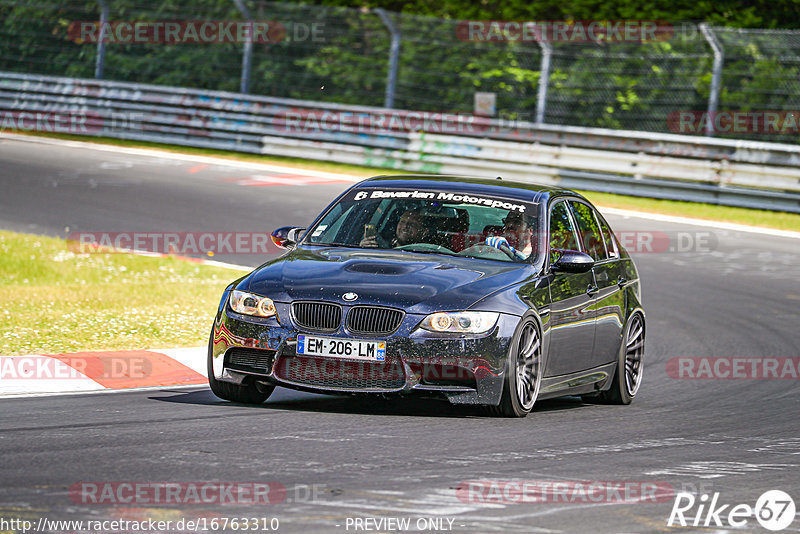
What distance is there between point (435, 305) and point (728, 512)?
2.42 metres

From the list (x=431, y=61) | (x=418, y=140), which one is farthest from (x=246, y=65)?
(x=418, y=140)

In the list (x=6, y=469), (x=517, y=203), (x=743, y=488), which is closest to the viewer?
(x=6, y=469)

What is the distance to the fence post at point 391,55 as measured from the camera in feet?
83.3

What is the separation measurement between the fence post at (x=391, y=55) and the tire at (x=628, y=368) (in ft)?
51.4

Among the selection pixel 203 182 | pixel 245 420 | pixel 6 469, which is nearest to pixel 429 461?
pixel 245 420

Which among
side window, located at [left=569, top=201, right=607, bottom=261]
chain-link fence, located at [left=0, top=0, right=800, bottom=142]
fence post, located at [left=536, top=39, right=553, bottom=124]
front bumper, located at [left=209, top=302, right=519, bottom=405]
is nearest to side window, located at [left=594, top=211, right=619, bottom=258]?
side window, located at [left=569, top=201, right=607, bottom=261]

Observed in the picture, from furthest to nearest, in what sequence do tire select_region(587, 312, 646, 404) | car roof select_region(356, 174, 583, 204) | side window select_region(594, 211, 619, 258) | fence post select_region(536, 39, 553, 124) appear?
fence post select_region(536, 39, 553, 124) < side window select_region(594, 211, 619, 258) < tire select_region(587, 312, 646, 404) < car roof select_region(356, 174, 583, 204)

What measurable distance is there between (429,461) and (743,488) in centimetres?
151

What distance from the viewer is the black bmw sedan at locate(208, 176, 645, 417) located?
7973 mm

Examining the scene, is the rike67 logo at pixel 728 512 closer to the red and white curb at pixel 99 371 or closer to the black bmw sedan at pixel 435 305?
the black bmw sedan at pixel 435 305

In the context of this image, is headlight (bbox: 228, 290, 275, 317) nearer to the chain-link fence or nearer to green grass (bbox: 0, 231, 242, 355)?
green grass (bbox: 0, 231, 242, 355)

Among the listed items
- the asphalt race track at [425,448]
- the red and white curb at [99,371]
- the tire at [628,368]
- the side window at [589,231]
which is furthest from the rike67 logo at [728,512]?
the red and white curb at [99,371]

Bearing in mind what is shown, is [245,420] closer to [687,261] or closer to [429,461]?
[429,461]

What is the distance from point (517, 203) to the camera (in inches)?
372
